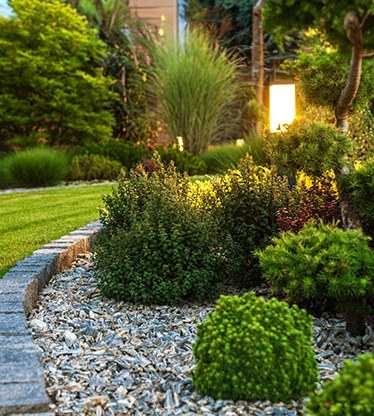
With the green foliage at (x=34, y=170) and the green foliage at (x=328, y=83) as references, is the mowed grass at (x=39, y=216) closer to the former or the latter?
the green foliage at (x=34, y=170)

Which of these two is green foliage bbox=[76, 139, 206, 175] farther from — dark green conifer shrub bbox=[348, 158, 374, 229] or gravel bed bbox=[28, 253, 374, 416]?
dark green conifer shrub bbox=[348, 158, 374, 229]

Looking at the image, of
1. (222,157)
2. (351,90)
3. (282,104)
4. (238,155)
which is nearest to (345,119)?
(351,90)

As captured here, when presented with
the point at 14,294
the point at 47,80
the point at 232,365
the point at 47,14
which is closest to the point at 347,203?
the point at 232,365

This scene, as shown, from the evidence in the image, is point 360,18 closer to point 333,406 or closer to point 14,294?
point 333,406

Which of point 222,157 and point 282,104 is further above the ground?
point 282,104

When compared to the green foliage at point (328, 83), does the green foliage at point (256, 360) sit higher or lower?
lower

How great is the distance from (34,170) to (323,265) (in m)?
8.41

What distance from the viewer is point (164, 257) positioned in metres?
3.31

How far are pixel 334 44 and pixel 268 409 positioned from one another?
1942 mm

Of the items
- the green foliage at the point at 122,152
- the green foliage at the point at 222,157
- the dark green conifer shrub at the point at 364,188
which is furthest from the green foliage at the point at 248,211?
the green foliage at the point at 122,152

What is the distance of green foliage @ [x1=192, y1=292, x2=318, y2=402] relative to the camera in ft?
6.64

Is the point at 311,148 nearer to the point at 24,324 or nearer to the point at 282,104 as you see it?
the point at 24,324

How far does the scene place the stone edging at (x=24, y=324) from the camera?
6.30ft

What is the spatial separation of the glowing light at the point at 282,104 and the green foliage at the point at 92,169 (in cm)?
615
